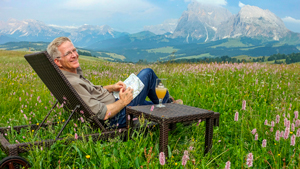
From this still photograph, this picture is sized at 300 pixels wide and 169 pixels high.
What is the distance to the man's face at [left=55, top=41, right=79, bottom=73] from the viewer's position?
3617 millimetres

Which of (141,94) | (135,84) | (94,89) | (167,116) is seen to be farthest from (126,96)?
(167,116)

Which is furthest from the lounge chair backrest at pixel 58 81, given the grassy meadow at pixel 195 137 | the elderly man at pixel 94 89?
the grassy meadow at pixel 195 137

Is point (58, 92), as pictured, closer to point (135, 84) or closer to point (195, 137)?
point (135, 84)

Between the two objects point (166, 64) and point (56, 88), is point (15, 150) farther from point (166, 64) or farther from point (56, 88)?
point (166, 64)

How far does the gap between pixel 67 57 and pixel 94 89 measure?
651 millimetres

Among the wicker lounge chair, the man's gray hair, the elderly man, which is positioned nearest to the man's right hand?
the elderly man

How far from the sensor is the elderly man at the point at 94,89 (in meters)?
3.28

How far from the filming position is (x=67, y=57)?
3635 mm

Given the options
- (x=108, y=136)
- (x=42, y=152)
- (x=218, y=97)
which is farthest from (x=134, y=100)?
(x=218, y=97)

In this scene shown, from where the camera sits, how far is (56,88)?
3461mm

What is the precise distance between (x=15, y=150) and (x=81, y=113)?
96cm

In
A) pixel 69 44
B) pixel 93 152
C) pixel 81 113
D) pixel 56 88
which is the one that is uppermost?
pixel 69 44

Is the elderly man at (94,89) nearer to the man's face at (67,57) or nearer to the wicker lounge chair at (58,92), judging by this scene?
the man's face at (67,57)

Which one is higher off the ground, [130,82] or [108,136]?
[130,82]
